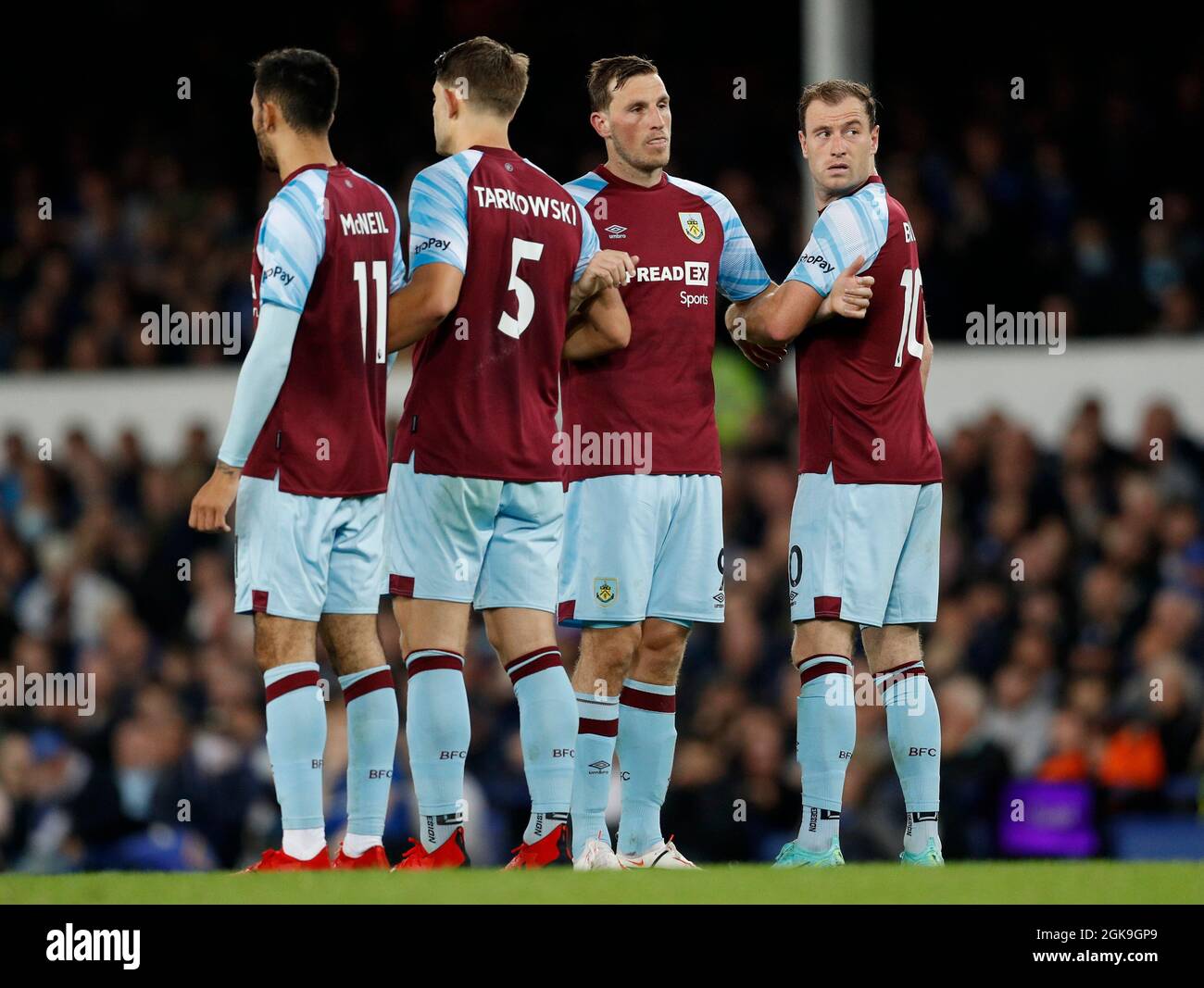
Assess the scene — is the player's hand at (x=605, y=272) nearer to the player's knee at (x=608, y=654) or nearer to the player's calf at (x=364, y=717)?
the player's knee at (x=608, y=654)

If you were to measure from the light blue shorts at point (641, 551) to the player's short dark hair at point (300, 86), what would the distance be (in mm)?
1634

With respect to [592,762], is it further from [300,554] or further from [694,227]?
[694,227]

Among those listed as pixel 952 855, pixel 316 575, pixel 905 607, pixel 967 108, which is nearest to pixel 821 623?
pixel 905 607

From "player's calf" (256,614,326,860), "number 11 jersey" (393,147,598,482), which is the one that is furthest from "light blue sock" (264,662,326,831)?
"number 11 jersey" (393,147,598,482)

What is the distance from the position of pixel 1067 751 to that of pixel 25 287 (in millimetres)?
9881

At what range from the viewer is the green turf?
18.9 feet

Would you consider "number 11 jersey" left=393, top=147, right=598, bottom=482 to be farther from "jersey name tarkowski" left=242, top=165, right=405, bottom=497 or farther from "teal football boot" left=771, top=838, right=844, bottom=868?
"teal football boot" left=771, top=838, right=844, bottom=868

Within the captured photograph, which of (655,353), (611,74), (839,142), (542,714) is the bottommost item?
(542,714)

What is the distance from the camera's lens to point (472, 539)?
22.6ft

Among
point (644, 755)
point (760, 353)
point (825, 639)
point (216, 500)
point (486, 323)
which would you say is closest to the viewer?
point (216, 500)

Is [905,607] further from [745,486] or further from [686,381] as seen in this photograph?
[745,486]

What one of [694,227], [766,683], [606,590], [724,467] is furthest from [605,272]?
[724,467]

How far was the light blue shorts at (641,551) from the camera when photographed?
7.21 m

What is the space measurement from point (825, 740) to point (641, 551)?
0.95m
